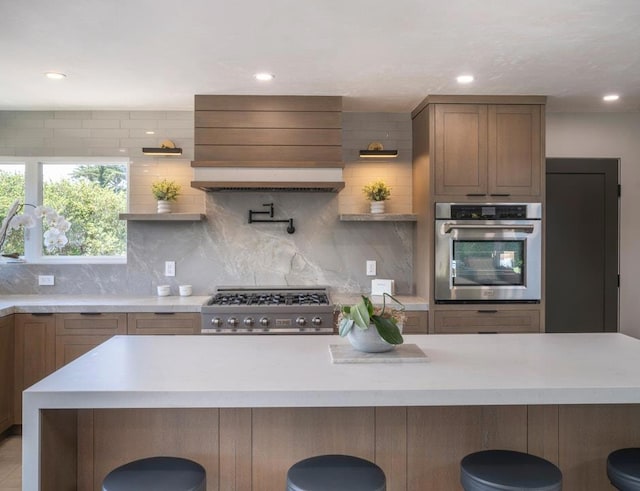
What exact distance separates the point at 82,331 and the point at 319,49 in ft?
8.64

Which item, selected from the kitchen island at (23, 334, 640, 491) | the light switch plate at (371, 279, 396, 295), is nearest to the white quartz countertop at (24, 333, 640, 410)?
the kitchen island at (23, 334, 640, 491)

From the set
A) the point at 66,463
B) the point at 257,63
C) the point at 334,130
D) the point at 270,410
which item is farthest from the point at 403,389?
the point at 334,130

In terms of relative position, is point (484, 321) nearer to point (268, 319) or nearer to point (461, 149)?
point (461, 149)

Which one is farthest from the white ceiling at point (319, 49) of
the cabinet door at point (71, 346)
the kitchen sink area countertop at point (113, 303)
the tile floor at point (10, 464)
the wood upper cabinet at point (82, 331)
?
the tile floor at point (10, 464)

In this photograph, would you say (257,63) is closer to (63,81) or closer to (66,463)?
(63,81)

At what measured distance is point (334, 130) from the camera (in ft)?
12.6

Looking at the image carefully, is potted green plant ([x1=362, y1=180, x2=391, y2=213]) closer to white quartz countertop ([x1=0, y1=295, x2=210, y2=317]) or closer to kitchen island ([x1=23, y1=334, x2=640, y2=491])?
white quartz countertop ([x1=0, y1=295, x2=210, y2=317])

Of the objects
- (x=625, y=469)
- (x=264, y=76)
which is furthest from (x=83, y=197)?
(x=625, y=469)

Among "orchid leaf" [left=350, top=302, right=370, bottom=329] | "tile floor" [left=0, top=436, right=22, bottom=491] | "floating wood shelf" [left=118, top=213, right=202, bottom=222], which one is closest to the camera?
"orchid leaf" [left=350, top=302, right=370, bottom=329]

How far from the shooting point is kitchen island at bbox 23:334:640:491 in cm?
172

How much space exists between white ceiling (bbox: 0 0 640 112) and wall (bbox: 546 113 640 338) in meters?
0.39

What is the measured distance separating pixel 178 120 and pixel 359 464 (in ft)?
11.5

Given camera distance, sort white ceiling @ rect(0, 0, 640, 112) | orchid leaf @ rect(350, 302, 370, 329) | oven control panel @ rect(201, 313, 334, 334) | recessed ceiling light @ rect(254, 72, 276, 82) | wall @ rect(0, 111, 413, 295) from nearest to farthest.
Answer: orchid leaf @ rect(350, 302, 370, 329) → white ceiling @ rect(0, 0, 640, 112) → recessed ceiling light @ rect(254, 72, 276, 82) → oven control panel @ rect(201, 313, 334, 334) → wall @ rect(0, 111, 413, 295)

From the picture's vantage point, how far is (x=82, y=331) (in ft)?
11.8
